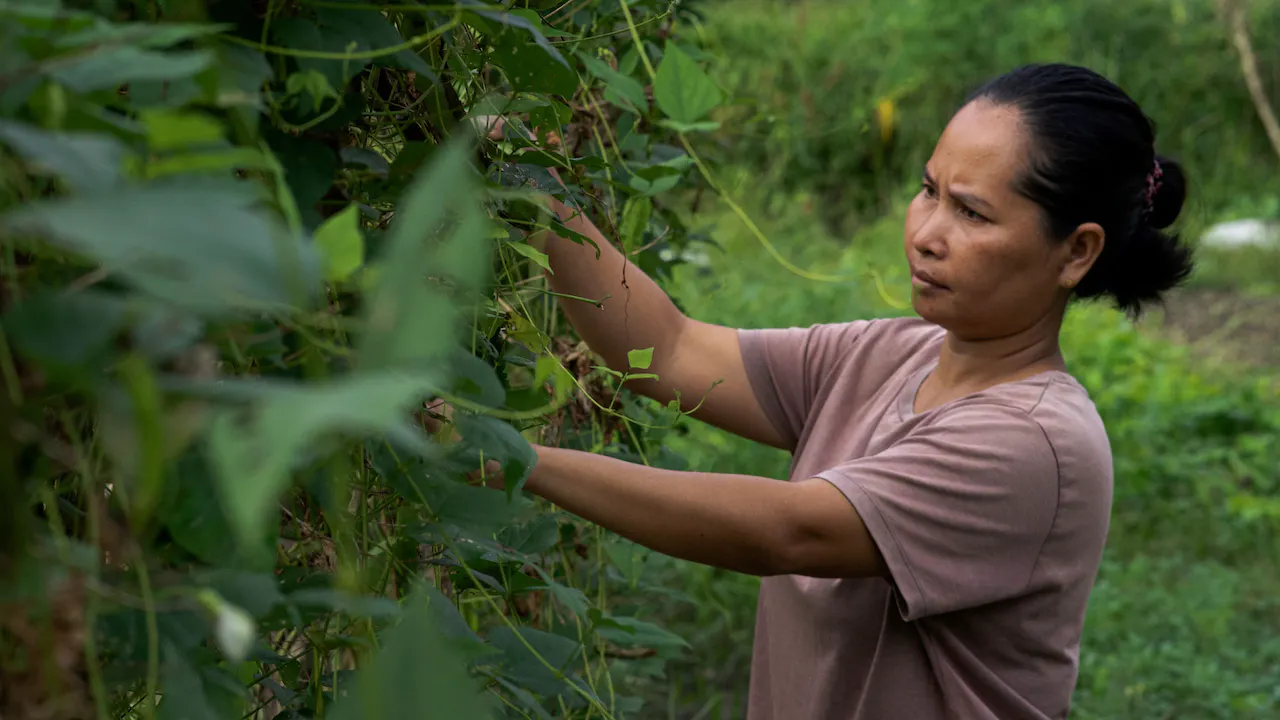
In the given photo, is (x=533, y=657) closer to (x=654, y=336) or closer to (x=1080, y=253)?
(x=654, y=336)

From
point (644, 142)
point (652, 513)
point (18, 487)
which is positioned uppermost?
point (18, 487)

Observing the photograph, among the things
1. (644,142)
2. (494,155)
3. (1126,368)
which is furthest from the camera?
(1126,368)

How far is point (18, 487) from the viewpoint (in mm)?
446

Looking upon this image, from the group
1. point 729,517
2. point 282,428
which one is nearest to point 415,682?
point 282,428

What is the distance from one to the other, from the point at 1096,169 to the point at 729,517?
2.00ft

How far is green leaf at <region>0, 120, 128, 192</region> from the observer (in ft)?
1.28

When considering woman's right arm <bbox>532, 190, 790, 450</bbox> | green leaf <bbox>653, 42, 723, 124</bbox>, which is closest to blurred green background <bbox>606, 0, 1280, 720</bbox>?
woman's right arm <bbox>532, 190, 790, 450</bbox>

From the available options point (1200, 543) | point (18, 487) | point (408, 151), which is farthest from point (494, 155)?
point (1200, 543)

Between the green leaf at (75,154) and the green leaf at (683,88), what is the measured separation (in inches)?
35.7

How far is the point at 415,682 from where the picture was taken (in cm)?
44

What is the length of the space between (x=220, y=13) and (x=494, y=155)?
398 mm

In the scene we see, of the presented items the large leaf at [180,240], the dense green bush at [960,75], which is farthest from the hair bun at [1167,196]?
the dense green bush at [960,75]

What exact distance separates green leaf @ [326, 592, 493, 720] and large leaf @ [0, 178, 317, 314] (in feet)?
0.41

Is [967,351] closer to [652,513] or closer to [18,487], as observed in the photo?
[652,513]
